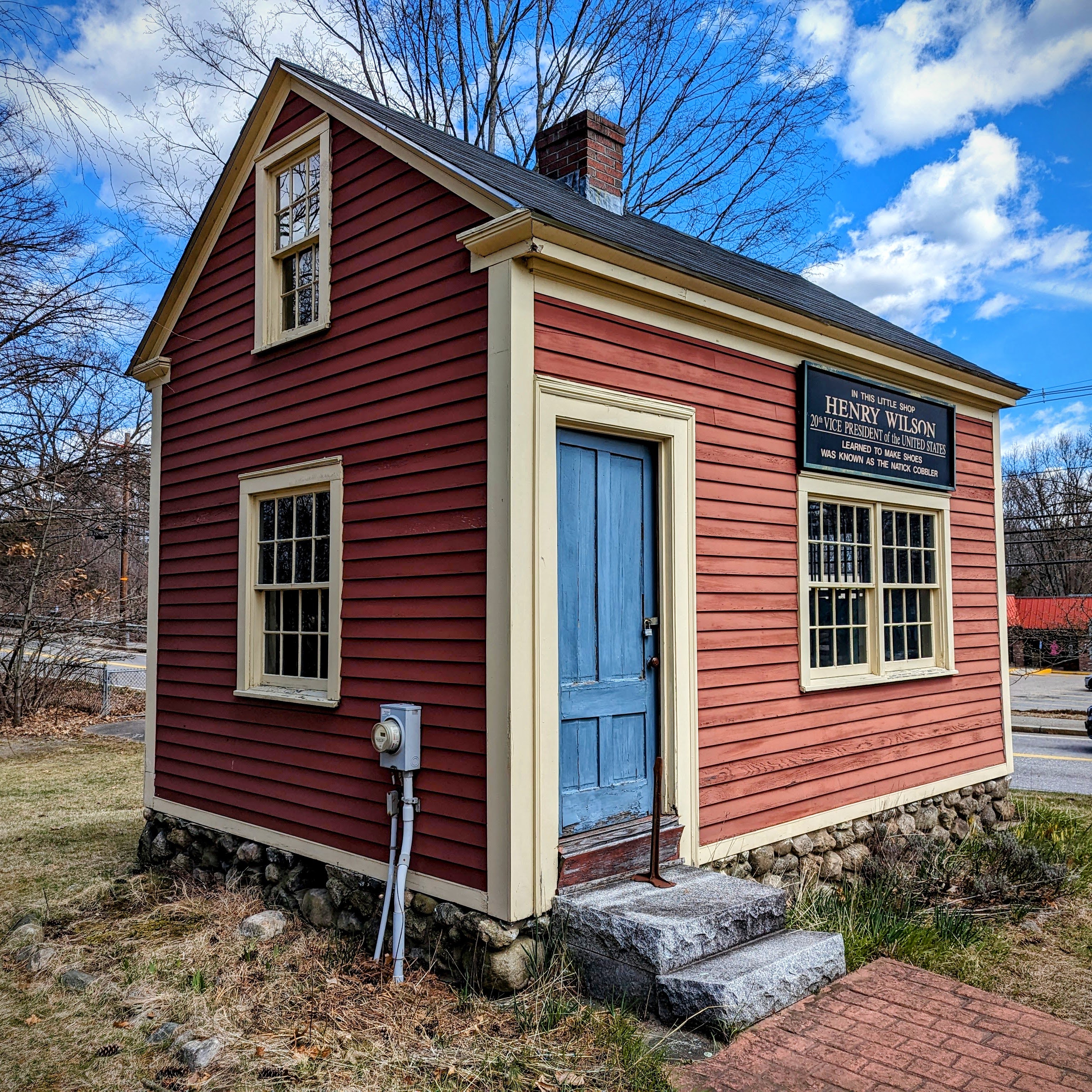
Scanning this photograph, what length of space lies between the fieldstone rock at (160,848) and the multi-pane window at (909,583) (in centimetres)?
615

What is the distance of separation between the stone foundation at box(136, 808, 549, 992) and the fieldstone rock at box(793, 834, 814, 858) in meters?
2.53

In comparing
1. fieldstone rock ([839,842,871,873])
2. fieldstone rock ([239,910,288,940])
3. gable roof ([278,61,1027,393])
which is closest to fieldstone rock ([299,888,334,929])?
fieldstone rock ([239,910,288,940])

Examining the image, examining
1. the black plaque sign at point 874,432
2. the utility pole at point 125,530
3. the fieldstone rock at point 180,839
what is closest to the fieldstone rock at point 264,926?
the fieldstone rock at point 180,839

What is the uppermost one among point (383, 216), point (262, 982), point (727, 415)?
point (383, 216)

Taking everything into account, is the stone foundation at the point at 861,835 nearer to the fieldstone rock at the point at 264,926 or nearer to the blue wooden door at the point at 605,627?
the blue wooden door at the point at 605,627

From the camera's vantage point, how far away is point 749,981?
3949 mm

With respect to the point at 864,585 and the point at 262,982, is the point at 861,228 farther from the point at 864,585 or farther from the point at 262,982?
the point at 262,982

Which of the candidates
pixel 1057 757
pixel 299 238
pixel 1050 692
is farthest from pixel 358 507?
pixel 1050 692

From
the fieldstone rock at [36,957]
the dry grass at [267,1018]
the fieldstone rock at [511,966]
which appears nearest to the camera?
the dry grass at [267,1018]

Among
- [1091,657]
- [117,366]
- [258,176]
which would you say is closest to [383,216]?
[258,176]

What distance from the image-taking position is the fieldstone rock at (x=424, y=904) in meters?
4.81

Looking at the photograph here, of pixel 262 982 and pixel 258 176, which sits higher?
pixel 258 176

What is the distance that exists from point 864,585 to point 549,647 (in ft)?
12.1

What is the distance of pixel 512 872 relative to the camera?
434 cm
